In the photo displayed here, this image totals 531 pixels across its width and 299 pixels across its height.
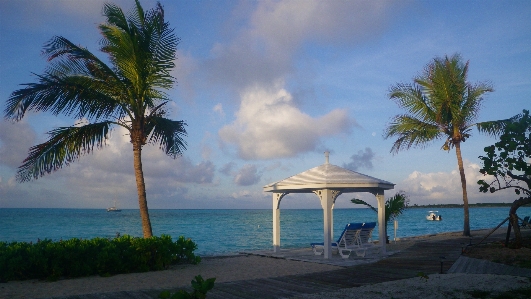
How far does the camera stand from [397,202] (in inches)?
667

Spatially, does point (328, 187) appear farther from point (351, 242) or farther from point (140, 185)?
point (140, 185)

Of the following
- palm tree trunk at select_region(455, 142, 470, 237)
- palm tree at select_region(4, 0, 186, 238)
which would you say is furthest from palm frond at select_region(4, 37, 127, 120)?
palm tree trunk at select_region(455, 142, 470, 237)

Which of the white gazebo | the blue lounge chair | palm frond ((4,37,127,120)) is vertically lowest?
the blue lounge chair

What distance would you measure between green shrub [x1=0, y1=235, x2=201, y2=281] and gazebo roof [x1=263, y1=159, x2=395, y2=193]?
3869 millimetres

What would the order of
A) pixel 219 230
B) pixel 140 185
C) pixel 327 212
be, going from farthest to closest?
pixel 219 230
pixel 327 212
pixel 140 185

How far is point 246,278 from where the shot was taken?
360 inches

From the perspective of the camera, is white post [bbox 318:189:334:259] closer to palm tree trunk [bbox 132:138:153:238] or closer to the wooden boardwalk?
the wooden boardwalk

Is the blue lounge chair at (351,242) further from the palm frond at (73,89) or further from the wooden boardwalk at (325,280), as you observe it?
the palm frond at (73,89)

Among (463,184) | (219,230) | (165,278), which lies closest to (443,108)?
(463,184)

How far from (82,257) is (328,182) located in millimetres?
6219

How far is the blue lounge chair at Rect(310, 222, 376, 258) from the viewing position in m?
12.6

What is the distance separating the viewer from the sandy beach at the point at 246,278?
729cm

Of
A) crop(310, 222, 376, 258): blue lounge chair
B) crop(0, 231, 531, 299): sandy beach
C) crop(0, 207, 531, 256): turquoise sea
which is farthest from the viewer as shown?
crop(0, 207, 531, 256): turquoise sea

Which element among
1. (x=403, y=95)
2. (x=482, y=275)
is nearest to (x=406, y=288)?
(x=482, y=275)
